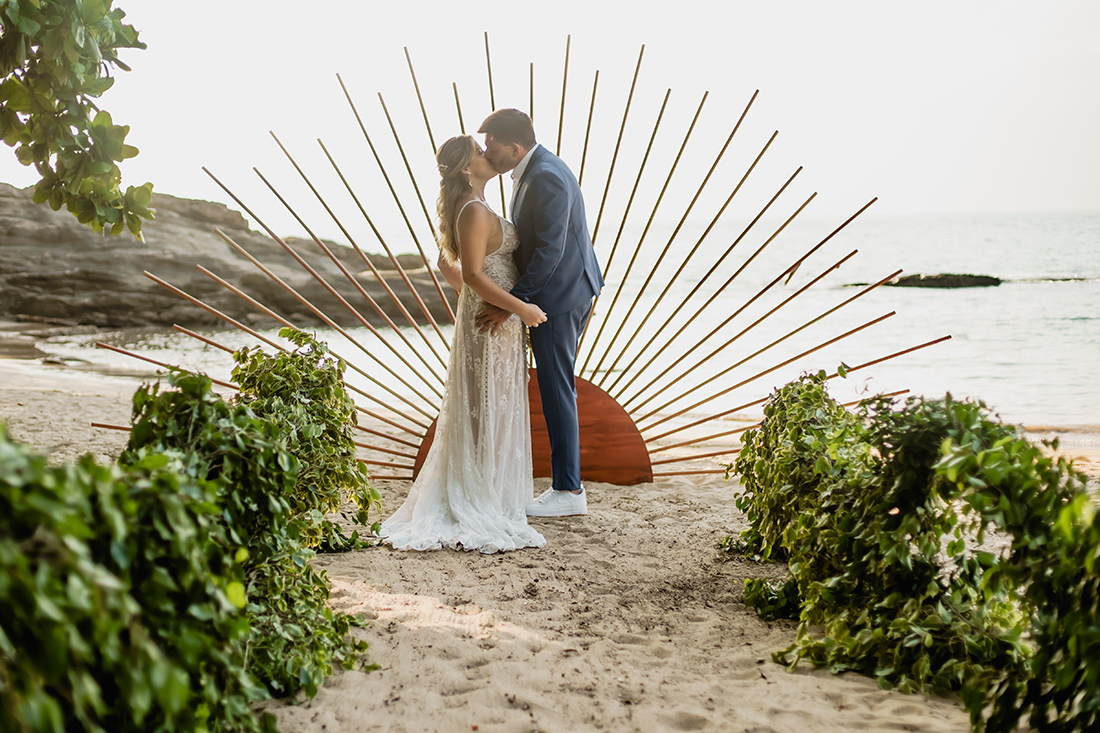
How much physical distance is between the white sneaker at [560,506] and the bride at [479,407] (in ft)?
0.36

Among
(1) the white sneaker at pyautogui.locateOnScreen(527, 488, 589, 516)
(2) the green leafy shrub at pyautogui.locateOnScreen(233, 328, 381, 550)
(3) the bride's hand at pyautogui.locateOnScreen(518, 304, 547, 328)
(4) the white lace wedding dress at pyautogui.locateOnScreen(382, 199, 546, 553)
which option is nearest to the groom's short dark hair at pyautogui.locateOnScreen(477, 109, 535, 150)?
(4) the white lace wedding dress at pyautogui.locateOnScreen(382, 199, 546, 553)

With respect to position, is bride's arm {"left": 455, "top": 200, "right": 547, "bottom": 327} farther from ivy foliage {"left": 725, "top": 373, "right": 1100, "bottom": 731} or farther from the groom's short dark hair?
ivy foliage {"left": 725, "top": 373, "right": 1100, "bottom": 731}

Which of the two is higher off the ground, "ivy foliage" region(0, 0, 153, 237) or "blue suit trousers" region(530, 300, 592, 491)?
"ivy foliage" region(0, 0, 153, 237)

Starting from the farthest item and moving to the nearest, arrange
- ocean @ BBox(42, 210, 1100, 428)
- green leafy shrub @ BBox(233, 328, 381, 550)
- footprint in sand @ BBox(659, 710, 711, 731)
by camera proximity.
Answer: ocean @ BBox(42, 210, 1100, 428)
green leafy shrub @ BBox(233, 328, 381, 550)
footprint in sand @ BBox(659, 710, 711, 731)

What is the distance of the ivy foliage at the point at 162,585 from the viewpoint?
60cm

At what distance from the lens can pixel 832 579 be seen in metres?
1.36

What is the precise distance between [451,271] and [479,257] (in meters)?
0.23

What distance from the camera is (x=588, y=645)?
1486 mm

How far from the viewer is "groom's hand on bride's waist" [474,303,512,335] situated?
2.25 metres

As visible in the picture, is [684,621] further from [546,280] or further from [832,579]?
[546,280]

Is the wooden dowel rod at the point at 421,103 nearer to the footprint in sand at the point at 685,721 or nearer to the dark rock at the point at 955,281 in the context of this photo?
the footprint in sand at the point at 685,721

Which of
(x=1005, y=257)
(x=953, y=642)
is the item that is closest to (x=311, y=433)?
(x=953, y=642)

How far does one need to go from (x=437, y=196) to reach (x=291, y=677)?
146 centimetres

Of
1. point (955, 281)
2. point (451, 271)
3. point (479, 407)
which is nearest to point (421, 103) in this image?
point (451, 271)
